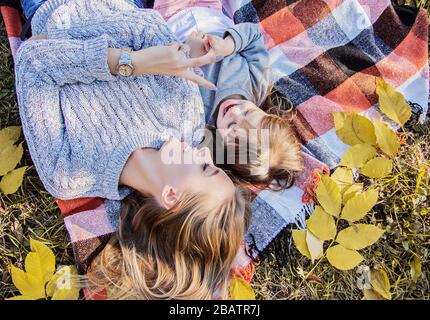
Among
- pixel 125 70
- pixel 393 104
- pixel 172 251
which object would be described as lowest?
pixel 172 251

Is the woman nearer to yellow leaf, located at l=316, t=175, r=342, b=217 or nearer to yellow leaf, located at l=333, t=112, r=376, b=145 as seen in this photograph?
yellow leaf, located at l=316, t=175, r=342, b=217

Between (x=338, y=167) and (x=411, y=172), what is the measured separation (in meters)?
0.23

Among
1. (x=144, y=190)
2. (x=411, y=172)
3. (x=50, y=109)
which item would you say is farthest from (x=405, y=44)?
(x=50, y=109)

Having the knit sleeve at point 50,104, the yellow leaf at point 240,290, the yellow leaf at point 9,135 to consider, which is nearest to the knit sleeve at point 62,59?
the knit sleeve at point 50,104

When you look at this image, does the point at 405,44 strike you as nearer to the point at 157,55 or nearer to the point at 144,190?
the point at 157,55

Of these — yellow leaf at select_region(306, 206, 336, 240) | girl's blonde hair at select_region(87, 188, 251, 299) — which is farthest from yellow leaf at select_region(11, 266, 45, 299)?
yellow leaf at select_region(306, 206, 336, 240)

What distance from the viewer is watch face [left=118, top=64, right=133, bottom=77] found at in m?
1.62

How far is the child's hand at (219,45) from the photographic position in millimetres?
1713

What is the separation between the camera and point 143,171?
1.60 m

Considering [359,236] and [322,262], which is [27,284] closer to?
[322,262]

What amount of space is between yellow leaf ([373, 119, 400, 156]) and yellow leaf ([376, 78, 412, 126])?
0.06 m

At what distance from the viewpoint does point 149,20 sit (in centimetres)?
170

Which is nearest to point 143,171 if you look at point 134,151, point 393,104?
point 134,151

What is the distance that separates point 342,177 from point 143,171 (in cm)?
58
